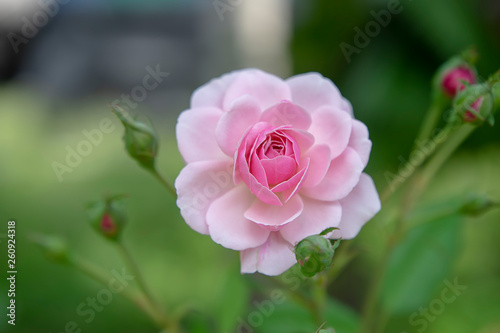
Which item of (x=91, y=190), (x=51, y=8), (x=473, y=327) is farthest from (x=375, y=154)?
(x=51, y=8)

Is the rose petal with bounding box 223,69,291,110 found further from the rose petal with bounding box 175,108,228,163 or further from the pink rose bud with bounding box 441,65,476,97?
the pink rose bud with bounding box 441,65,476,97

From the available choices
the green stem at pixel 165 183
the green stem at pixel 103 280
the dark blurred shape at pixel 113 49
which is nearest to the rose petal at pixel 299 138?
the green stem at pixel 165 183

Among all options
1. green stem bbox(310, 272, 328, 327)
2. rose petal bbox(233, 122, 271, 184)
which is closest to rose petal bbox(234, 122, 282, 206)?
rose petal bbox(233, 122, 271, 184)

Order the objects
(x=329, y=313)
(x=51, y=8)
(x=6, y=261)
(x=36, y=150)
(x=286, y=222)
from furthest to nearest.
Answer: (x=51, y=8) < (x=36, y=150) < (x=6, y=261) < (x=329, y=313) < (x=286, y=222)

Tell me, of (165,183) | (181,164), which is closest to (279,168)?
(165,183)

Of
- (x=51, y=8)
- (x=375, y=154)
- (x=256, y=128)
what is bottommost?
(x=375, y=154)

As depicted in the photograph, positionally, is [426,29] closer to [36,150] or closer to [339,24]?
[339,24]

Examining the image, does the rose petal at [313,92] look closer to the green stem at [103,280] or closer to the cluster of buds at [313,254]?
the cluster of buds at [313,254]
